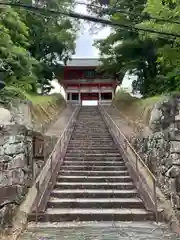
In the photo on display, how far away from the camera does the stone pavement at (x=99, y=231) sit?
220 inches

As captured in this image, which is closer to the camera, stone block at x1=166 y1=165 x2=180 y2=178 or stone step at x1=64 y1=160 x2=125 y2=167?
stone block at x1=166 y1=165 x2=180 y2=178

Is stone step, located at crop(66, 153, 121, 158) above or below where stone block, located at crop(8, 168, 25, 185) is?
below

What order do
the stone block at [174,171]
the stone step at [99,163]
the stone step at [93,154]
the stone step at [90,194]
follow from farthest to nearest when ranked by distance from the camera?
1. the stone step at [93,154]
2. the stone step at [99,163]
3. the stone step at [90,194]
4. the stone block at [174,171]

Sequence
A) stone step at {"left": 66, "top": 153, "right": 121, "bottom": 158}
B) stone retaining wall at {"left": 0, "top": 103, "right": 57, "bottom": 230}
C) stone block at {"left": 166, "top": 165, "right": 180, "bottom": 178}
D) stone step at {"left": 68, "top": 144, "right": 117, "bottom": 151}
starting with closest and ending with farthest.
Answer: stone retaining wall at {"left": 0, "top": 103, "right": 57, "bottom": 230}, stone block at {"left": 166, "top": 165, "right": 180, "bottom": 178}, stone step at {"left": 66, "top": 153, "right": 121, "bottom": 158}, stone step at {"left": 68, "top": 144, "right": 117, "bottom": 151}

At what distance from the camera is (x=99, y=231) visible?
19.4 ft

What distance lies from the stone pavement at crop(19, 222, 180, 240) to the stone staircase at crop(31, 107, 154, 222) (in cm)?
23

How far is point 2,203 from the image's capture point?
20.6 feet

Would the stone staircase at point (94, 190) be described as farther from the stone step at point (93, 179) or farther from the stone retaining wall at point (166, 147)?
the stone retaining wall at point (166, 147)

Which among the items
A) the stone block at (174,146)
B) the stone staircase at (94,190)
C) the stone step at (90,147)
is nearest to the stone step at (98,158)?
the stone staircase at (94,190)

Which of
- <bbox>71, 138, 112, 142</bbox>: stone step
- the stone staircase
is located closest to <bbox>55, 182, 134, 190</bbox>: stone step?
the stone staircase

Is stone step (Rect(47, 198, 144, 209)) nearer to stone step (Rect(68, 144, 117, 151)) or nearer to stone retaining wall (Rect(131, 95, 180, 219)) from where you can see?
stone retaining wall (Rect(131, 95, 180, 219))

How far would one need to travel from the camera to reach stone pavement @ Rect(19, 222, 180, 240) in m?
5.58

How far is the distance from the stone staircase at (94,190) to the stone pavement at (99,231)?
23cm

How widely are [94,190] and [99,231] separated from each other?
2.04m
